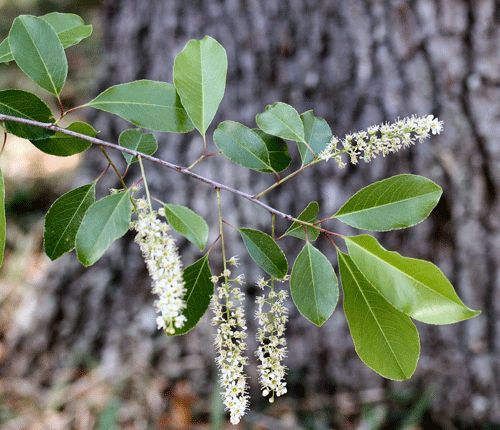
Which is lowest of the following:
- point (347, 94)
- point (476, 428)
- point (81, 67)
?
point (81, 67)

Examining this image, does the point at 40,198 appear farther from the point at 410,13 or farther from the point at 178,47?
the point at 410,13

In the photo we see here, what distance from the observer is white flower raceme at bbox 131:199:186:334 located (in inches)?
19.4

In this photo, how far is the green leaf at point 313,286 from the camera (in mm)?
598

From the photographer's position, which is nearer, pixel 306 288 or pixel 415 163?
pixel 306 288

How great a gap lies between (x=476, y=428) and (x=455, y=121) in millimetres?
837

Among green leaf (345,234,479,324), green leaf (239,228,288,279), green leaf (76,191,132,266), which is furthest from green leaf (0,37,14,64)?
green leaf (345,234,479,324)

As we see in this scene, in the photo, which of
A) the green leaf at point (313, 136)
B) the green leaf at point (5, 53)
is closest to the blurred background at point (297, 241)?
the green leaf at point (313, 136)

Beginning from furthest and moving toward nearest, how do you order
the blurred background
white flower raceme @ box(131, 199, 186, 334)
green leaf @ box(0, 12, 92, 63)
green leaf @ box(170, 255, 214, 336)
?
the blurred background < green leaf @ box(0, 12, 92, 63) < green leaf @ box(170, 255, 214, 336) < white flower raceme @ box(131, 199, 186, 334)

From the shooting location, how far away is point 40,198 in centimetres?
284

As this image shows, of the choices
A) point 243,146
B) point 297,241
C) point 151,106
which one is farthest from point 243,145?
point 297,241

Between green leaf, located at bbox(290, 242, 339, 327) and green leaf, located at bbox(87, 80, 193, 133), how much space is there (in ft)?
0.63

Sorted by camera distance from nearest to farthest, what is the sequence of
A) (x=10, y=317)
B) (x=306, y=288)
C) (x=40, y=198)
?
(x=306, y=288) < (x=10, y=317) < (x=40, y=198)

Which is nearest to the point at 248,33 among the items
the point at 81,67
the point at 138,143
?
the point at 138,143

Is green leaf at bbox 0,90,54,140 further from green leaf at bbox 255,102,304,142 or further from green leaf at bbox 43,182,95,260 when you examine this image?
green leaf at bbox 255,102,304,142
